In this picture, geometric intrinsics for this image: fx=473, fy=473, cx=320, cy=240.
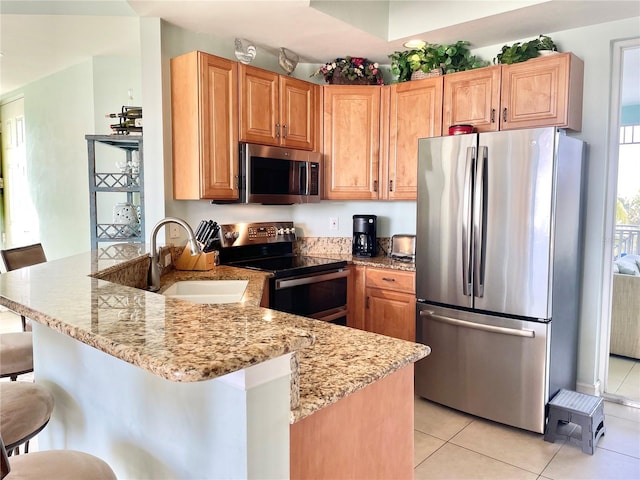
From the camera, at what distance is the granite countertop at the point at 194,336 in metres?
0.76

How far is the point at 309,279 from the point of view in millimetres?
3225

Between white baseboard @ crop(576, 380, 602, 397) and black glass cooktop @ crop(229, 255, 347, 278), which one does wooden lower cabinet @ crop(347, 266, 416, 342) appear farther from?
white baseboard @ crop(576, 380, 602, 397)

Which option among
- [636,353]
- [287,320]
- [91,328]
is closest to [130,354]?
[91,328]

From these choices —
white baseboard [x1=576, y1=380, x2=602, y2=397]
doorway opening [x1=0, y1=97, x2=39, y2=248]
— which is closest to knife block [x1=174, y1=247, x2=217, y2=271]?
white baseboard [x1=576, y1=380, x2=602, y2=397]

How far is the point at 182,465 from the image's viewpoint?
996 millimetres

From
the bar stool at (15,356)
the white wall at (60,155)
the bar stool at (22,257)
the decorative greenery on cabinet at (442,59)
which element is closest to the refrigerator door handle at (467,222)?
the decorative greenery on cabinet at (442,59)

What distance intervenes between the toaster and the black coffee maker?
0.16m

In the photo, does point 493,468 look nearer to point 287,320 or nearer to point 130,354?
point 287,320

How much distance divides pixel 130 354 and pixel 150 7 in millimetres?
2657

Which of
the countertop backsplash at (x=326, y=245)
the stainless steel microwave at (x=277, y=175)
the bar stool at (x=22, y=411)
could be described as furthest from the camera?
the countertop backsplash at (x=326, y=245)

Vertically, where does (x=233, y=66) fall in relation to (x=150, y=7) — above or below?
below

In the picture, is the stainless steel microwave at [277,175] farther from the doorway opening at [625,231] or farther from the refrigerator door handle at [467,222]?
the doorway opening at [625,231]

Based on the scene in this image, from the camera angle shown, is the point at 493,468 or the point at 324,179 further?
the point at 324,179

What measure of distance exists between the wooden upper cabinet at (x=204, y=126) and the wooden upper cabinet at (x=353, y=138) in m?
0.87
